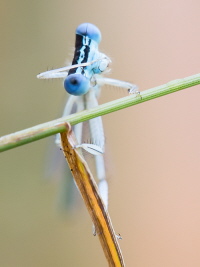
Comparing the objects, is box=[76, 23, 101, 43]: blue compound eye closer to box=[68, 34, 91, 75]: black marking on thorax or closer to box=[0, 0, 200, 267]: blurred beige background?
box=[68, 34, 91, 75]: black marking on thorax

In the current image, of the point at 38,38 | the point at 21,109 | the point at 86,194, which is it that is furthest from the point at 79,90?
the point at 38,38

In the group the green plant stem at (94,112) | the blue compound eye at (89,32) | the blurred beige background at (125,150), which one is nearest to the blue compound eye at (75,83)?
the blue compound eye at (89,32)

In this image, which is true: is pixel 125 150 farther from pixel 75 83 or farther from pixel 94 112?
pixel 94 112

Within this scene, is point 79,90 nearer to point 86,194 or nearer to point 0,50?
point 86,194

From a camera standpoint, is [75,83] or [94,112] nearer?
[94,112]

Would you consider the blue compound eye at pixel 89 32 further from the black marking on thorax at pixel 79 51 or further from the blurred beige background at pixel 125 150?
the blurred beige background at pixel 125 150

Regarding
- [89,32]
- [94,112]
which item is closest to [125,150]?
[89,32]
